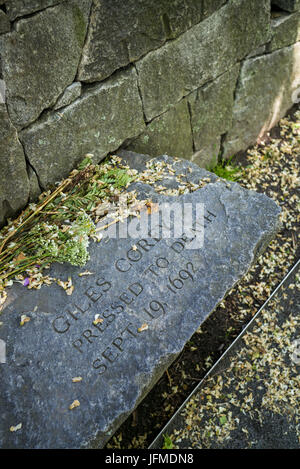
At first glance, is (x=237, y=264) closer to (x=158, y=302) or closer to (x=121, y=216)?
(x=158, y=302)

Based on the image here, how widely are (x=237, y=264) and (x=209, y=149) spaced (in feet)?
5.69

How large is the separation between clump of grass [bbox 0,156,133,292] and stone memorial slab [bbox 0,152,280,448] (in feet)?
0.29

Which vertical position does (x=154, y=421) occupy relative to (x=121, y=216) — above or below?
below

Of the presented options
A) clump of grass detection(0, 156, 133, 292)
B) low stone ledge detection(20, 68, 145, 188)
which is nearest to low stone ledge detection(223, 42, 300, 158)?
low stone ledge detection(20, 68, 145, 188)

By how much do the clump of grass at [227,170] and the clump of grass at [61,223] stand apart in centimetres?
134

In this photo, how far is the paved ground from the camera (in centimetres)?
257

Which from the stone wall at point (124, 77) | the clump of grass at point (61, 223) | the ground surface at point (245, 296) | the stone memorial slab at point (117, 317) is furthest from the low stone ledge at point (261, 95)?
the clump of grass at point (61, 223)

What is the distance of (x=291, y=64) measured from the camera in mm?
4191

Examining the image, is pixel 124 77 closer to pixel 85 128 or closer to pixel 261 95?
pixel 85 128

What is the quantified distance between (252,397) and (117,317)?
119 cm
